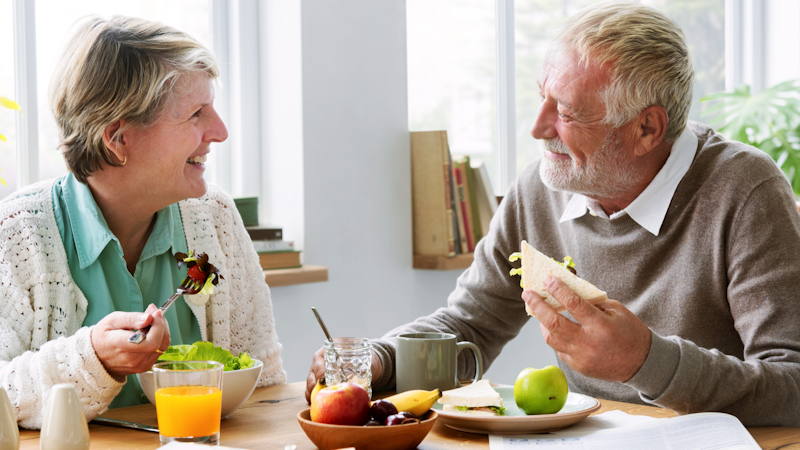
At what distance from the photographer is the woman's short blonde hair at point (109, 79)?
5.86 ft

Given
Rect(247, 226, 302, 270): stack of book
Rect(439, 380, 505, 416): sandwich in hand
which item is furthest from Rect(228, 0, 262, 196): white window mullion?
Rect(439, 380, 505, 416): sandwich in hand

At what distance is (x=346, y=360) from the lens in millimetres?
1545

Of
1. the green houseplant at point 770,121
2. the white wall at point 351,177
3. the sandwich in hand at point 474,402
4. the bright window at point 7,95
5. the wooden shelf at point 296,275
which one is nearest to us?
the sandwich in hand at point 474,402

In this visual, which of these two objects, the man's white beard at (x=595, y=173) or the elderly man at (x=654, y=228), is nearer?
the elderly man at (x=654, y=228)

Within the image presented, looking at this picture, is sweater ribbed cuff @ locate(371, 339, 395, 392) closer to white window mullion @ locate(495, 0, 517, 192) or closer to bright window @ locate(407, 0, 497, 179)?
bright window @ locate(407, 0, 497, 179)

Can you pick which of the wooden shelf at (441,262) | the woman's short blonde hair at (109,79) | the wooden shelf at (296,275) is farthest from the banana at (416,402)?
the wooden shelf at (441,262)

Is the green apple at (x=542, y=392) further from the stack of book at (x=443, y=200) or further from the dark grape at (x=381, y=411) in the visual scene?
the stack of book at (x=443, y=200)

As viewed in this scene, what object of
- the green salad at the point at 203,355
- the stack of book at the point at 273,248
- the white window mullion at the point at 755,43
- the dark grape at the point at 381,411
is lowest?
the dark grape at the point at 381,411

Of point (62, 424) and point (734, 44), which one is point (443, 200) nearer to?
point (734, 44)

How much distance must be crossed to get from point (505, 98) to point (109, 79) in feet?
7.21

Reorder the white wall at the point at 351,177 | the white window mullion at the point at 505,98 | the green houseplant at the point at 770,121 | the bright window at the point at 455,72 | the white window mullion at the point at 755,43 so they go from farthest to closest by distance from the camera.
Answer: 1. the white window mullion at the point at 755,43
2. the green houseplant at the point at 770,121
3. the white window mullion at the point at 505,98
4. the bright window at the point at 455,72
5. the white wall at the point at 351,177

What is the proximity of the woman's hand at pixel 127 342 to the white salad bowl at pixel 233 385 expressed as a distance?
6cm

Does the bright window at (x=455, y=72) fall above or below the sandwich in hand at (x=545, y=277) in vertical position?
above

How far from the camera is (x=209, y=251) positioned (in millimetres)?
1888
